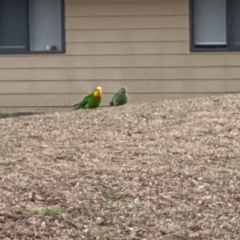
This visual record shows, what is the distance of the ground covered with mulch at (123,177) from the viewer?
17.9ft

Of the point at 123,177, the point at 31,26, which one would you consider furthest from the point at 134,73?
the point at 123,177

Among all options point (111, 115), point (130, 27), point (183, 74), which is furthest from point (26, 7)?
point (111, 115)

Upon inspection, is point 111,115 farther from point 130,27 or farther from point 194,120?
point 130,27

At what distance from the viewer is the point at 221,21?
1277 centimetres

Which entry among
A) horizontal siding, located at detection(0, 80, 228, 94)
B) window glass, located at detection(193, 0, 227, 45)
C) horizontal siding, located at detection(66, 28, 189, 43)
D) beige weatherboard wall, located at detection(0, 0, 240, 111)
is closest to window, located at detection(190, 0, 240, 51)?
window glass, located at detection(193, 0, 227, 45)

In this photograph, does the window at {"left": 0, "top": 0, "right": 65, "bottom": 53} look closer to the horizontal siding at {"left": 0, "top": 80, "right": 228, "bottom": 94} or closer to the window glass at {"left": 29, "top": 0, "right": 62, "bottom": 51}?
the window glass at {"left": 29, "top": 0, "right": 62, "bottom": 51}

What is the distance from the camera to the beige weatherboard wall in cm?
1248

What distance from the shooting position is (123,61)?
1252cm

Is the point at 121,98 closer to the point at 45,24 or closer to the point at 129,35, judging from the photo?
the point at 129,35

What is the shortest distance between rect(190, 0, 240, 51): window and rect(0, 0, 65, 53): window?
8.00 ft

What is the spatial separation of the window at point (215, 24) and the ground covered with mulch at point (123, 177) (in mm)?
4175

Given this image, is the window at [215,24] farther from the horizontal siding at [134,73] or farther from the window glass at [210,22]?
the horizontal siding at [134,73]

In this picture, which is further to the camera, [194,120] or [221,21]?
[221,21]

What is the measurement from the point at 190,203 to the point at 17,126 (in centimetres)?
312
